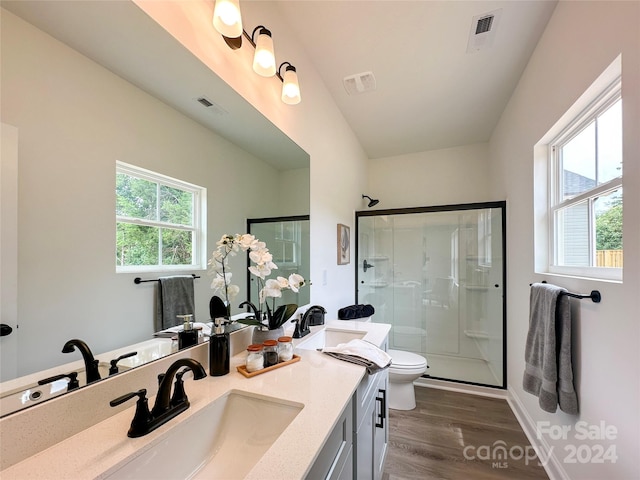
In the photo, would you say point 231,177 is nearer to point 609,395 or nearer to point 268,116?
point 268,116

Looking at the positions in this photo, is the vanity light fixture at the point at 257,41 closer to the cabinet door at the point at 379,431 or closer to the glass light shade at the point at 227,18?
the glass light shade at the point at 227,18

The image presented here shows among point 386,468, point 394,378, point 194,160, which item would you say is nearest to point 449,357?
point 394,378

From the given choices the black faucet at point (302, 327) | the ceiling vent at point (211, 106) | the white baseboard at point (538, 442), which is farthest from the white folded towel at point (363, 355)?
the white baseboard at point (538, 442)

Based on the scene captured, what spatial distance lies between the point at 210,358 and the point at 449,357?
2912 mm

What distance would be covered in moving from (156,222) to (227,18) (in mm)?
812

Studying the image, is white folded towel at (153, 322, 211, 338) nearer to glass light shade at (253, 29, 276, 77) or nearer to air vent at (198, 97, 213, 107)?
air vent at (198, 97, 213, 107)

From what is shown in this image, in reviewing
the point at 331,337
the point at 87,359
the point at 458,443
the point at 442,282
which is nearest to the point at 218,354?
the point at 87,359

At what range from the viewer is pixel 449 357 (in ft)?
10.0

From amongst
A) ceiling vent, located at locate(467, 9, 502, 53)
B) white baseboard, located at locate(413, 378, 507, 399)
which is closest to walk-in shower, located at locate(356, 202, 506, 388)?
white baseboard, located at locate(413, 378, 507, 399)

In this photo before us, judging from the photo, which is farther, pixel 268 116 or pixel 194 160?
pixel 268 116

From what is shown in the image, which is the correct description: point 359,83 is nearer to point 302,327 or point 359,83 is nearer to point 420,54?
point 420,54

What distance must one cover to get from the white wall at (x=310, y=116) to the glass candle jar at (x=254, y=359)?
871 mm

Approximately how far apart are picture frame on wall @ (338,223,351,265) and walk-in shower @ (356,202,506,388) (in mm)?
429

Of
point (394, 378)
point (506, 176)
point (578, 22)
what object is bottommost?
point (394, 378)
